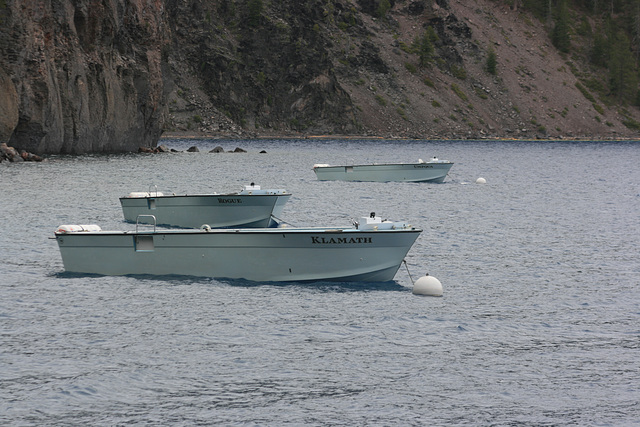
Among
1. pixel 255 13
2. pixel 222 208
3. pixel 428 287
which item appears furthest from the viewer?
pixel 255 13

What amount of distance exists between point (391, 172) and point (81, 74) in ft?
118

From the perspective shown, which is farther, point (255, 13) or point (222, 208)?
point (255, 13)

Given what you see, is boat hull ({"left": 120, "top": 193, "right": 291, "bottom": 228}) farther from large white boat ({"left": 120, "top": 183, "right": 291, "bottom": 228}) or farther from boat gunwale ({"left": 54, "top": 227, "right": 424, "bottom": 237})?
boat gunwale ({"left": 54, "top": 227, "right": 424, "bottom": 237})

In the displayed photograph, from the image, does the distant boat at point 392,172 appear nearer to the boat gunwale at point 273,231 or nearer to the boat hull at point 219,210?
the boat hull at point 219,210

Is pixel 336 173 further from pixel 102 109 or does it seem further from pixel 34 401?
pixel 34 401

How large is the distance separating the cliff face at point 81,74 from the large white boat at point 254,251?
1911 inches

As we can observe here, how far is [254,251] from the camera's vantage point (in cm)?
2366

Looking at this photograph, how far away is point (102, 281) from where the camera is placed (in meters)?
24.3

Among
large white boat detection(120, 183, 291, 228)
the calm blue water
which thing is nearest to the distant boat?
the calm blue water

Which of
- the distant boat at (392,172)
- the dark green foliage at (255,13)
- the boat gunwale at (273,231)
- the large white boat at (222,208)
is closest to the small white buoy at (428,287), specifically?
the boat gunwale at (273,231)

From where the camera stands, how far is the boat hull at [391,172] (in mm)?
66000

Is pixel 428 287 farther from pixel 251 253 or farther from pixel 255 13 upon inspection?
pixel 255 13

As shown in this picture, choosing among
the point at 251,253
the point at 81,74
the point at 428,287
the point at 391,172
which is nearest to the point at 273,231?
the point at 251,253

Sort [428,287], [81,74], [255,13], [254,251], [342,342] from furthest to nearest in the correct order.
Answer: [255,13] → [81,74] → [254,251] → [428,287] → [342,342]
